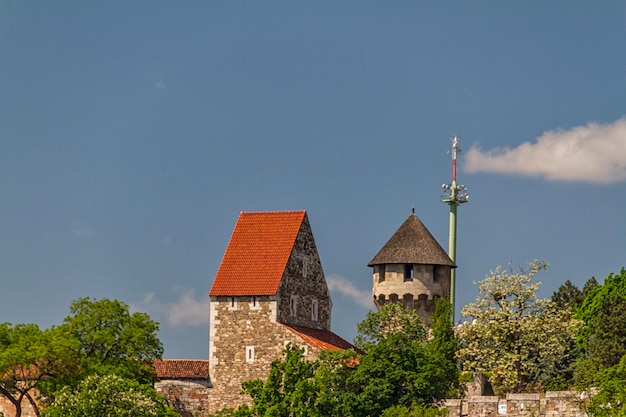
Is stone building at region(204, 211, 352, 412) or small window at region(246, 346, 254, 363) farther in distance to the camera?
small window at region(246, 346, 254, 363)

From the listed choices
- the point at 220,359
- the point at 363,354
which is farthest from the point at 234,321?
the point at 363,354

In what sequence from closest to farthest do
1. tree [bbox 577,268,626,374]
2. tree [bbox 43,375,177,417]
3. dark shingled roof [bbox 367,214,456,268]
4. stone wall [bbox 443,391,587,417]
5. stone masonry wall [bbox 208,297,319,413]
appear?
stone wall [bbox 443,391,587,417] < tree [bbox 43,375,177,417] < tree [bbox 577,268,626,374] < stone masonry wall [bbox 208,297,319,413] < dark shingled roof [bbox 367,214,456,268]

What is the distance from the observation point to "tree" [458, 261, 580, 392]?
74938 millimetres

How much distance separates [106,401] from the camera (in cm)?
6981

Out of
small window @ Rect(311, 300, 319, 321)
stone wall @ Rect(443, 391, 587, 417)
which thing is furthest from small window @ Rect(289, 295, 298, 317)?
stone wall @ Rect(443, 391, 587, 417)

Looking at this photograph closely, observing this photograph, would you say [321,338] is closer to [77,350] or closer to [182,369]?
[182,369]

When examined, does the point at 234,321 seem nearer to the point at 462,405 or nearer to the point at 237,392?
the point at 237,392

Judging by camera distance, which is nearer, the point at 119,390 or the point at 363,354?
the point at 119,390

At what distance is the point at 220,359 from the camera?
257 feet

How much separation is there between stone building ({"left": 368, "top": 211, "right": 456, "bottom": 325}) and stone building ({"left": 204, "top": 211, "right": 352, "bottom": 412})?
3314 mm

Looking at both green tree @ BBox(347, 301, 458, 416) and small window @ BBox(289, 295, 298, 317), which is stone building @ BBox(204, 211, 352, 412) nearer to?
small window @ BBox(289, 295, 298, 317)

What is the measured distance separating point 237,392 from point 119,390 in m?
8.59

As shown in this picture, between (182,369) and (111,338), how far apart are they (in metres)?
4.99

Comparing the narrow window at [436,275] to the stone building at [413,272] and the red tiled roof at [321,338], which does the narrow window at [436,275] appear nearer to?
the stone building at [413,272]
